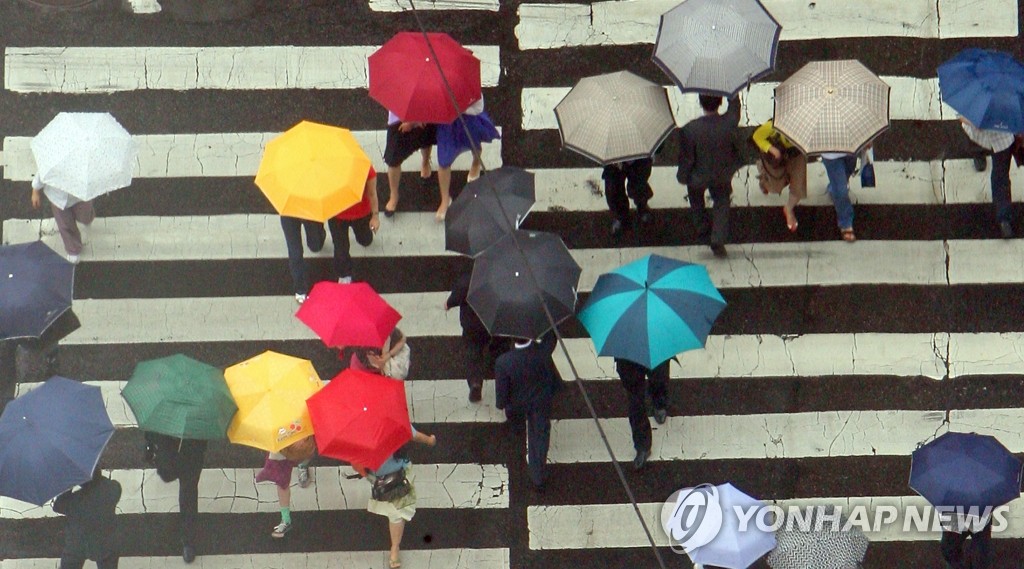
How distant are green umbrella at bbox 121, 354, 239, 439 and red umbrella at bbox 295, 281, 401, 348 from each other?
95cm

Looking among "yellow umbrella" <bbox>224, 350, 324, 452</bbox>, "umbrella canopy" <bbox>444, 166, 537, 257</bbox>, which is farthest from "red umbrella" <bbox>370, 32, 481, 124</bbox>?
"yellow umbrella" <bbox>224, 350, 324, 452</bbox>

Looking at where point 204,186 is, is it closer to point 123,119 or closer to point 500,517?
point 123,119

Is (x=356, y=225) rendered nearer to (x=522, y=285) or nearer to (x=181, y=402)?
(x=522, y=285)

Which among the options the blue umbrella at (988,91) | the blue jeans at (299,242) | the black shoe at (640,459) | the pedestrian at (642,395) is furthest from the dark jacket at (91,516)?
the blue umbrella at (988,91)

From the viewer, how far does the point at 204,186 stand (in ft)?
47.4

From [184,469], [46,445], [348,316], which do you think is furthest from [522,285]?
[46,445]

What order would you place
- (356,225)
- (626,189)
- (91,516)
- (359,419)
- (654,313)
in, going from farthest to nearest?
(626,189)
(356,225)
(91,516)
(654,313)
(359,419)

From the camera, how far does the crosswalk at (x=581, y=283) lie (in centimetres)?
1338

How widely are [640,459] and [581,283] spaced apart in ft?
5.94

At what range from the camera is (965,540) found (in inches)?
503

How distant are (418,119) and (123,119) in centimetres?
341

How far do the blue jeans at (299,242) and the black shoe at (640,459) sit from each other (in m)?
3.41

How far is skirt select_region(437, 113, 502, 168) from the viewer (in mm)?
13430

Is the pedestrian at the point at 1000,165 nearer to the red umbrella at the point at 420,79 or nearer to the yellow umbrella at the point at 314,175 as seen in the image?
the red umbrella at the point at 420,79
